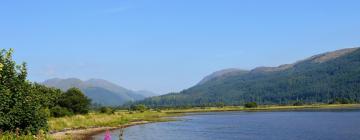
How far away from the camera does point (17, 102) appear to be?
43750 millimetres

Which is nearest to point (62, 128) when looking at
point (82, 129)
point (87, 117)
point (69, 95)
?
point (82, 129)

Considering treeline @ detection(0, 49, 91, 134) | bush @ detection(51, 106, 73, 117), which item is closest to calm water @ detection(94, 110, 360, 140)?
bush @ detection(51, 106, 73, 117)

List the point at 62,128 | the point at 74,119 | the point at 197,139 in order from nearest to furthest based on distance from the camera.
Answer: the point at 197,139 < the point at 62,128 < the point at 74,119

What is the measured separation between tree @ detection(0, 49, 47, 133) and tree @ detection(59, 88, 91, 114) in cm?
6358

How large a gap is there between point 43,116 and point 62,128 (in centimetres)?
3547

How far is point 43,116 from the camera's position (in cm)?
4591

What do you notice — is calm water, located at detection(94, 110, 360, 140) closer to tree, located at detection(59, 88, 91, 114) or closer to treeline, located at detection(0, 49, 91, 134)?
tree, located at detection(59, 88, 91, 114)

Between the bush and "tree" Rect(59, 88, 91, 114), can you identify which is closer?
the bush

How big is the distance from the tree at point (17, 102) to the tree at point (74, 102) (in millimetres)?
63581

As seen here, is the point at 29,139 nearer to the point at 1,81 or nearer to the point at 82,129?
the point at 1,81

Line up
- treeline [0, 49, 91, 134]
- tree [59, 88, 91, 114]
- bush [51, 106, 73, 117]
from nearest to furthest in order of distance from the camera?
treeline [0, 49, 91, 134], bush [51, 106, 73, 117], tree [59, 88, 91, 114]

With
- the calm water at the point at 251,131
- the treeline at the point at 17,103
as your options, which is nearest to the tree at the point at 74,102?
the calm water at the point at 251,131

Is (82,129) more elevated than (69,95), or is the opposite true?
(69,95)

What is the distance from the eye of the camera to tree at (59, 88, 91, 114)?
109 m
